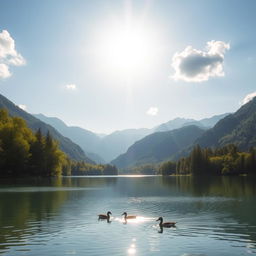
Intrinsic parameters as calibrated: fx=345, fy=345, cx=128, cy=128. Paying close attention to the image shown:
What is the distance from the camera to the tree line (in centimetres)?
12650

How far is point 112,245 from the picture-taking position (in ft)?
93.0

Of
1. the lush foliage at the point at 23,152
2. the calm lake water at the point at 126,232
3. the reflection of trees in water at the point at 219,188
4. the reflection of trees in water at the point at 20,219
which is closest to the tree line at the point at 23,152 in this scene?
the lush foliage at the point at 23,152

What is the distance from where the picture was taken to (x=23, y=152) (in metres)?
129

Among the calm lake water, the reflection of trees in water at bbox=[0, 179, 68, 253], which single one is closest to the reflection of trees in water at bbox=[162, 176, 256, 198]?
the calm lake water

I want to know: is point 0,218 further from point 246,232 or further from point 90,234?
point 246,232

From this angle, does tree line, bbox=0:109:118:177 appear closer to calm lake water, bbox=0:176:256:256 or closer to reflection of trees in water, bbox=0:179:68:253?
reflection of trees in water, bbox=0:179:68:253

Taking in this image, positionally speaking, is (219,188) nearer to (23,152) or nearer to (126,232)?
(23,152)

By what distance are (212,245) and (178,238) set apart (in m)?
3.73

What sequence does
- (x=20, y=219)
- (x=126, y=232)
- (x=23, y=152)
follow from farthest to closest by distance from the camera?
(x=23, y=152)
(x=20, y=219)
(x=126, y=232)

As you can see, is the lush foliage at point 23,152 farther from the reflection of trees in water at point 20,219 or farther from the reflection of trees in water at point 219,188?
the reflection of trees in water at point 20,219

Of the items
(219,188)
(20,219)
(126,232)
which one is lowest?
(126,232)

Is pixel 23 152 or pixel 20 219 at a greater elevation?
pixel 23 152

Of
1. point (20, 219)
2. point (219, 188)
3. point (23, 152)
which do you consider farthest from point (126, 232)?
point (23, 152)

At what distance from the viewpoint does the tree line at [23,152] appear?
126500mm
